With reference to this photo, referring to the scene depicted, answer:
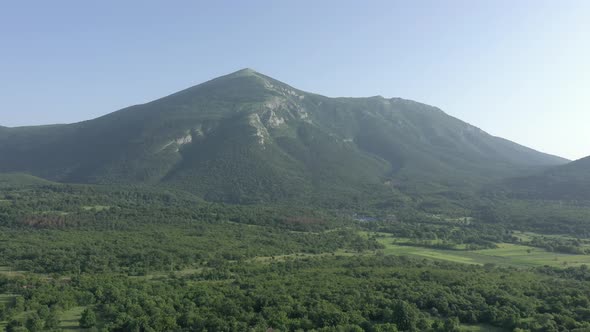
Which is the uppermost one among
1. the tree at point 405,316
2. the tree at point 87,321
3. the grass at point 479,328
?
the tree at point 405,316

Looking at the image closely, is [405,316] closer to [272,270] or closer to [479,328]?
[479,328]

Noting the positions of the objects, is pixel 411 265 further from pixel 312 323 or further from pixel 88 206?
pixel 88 206

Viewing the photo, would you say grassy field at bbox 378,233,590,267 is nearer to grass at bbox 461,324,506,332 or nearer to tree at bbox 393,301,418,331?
grass at bbox 461,324,506,332

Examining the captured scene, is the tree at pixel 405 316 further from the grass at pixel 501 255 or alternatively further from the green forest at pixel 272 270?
the grass at pixel 501 255

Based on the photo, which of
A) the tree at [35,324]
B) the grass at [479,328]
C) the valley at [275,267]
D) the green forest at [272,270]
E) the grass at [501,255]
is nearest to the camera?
the tree at [35,324]

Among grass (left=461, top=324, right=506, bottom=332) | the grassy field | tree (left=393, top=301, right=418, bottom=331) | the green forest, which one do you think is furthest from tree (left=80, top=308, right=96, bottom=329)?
the grassy field

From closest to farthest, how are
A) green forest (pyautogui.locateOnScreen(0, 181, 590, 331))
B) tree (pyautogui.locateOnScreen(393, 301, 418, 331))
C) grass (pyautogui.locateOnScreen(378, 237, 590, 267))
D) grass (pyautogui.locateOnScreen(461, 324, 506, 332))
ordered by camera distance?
tree (pyautogui.locateOnScreen(393, 301, 418, 331)), grass (pyautogui.locateOnScreen(461, 324, 506, 332)), green forest (pyautogui.locateOnScreen(0, 181, 590, 331)), grass (pyautogui.locateOnScreen(378, 237, 590, 267))

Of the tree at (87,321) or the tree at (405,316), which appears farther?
the tree at (87,321)

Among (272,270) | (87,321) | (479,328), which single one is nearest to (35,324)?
(87,321)

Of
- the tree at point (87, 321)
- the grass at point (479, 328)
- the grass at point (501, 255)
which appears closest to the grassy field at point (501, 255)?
the grass at point (501, 255)
